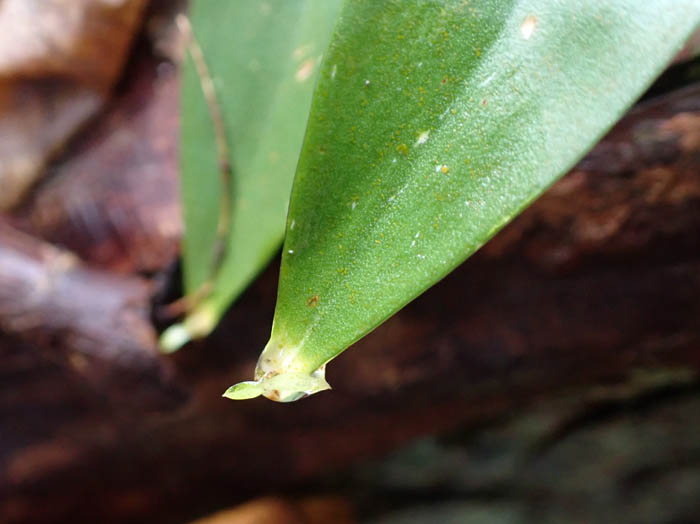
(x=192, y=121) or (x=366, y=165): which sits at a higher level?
(x=192, y=121)

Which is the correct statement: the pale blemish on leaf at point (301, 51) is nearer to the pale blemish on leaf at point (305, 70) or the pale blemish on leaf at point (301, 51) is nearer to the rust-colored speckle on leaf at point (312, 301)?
the pale blemish on leaf at point (305, 70)

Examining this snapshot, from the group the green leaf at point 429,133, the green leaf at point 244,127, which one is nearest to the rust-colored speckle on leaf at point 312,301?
the green leaf at point 429,133

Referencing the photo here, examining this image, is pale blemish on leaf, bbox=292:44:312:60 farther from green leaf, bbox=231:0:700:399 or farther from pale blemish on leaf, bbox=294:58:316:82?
green leaf, bbox=231:0:700:399

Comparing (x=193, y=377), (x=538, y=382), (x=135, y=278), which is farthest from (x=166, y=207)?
(x=538, y=382)

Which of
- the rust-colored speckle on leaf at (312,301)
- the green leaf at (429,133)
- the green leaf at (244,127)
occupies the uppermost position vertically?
the green leaf at (244,127)

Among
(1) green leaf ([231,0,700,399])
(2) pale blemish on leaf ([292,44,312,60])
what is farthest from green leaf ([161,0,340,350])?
(1) green leaf ([231,0,700,399])

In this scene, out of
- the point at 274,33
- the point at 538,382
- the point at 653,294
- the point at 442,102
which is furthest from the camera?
the point at 538,382

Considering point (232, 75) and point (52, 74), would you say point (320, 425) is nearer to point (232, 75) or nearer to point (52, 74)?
point (232, 75)
